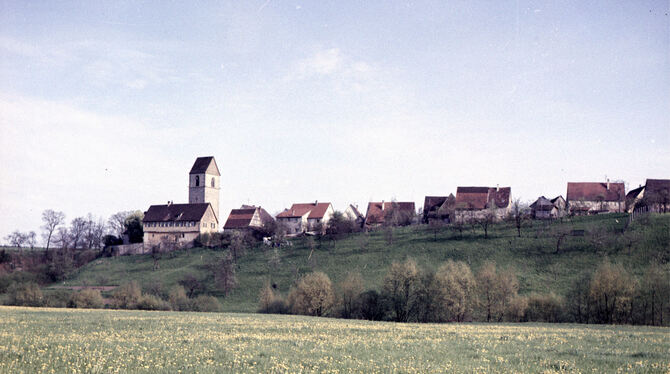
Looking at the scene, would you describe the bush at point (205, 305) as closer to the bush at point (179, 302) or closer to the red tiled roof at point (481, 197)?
the bush at point (179, 302)

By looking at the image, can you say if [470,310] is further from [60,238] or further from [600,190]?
[60,238]

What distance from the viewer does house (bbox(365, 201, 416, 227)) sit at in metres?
140

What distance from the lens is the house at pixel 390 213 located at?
140m

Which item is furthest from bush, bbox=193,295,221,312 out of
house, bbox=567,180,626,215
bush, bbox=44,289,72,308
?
house, bbox=567,180,626,215

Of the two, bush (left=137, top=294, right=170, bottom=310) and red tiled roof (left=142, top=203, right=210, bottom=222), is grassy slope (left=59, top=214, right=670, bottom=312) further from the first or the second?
red tiled roof (left=142, top=203, right=210, bottom=222)

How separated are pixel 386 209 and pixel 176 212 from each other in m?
60.3

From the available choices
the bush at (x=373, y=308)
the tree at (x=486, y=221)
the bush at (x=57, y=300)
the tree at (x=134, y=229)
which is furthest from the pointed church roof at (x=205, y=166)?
the bush at (x=373, y=308)

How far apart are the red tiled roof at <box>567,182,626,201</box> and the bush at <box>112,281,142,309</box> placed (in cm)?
10646

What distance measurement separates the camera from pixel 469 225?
113 metres

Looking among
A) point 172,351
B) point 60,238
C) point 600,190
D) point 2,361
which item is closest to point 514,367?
point 172,351

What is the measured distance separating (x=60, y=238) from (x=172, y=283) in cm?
7176

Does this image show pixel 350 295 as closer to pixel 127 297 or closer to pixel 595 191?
pixel 127 297

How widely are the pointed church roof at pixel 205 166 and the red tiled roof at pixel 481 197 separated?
76.4 metres

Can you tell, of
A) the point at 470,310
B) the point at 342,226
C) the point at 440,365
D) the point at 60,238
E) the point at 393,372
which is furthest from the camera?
the point at 60,238
